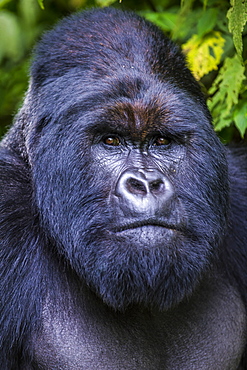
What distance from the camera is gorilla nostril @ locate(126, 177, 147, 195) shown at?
2.74 metres

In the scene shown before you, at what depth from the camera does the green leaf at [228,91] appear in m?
4.29

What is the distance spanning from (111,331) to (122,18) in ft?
6.00

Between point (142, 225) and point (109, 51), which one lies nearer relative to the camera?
point (142, 225)

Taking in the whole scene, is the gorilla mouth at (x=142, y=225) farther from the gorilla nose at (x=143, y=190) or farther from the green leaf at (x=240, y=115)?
the green leaf at (x=240, y=115)

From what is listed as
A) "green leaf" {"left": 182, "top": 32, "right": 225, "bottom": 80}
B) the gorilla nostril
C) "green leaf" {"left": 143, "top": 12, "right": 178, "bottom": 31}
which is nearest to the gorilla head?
the gorilla nostril

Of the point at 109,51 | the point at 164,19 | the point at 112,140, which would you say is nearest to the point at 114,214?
the point at 112,140

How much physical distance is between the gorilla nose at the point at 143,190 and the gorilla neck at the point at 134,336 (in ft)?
2.38

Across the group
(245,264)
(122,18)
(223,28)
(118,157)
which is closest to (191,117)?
(118,157)

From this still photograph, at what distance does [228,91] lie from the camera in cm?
430

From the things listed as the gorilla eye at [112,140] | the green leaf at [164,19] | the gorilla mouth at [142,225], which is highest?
the green leaf at [164,19]

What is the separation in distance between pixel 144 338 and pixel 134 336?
0.06 m

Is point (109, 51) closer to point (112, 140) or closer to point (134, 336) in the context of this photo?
point (112, 140)

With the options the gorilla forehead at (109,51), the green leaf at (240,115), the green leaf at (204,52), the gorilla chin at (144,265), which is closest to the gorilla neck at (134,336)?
the gorilla chin at (144,265)

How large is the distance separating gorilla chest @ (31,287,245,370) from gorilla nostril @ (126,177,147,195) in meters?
0.80
